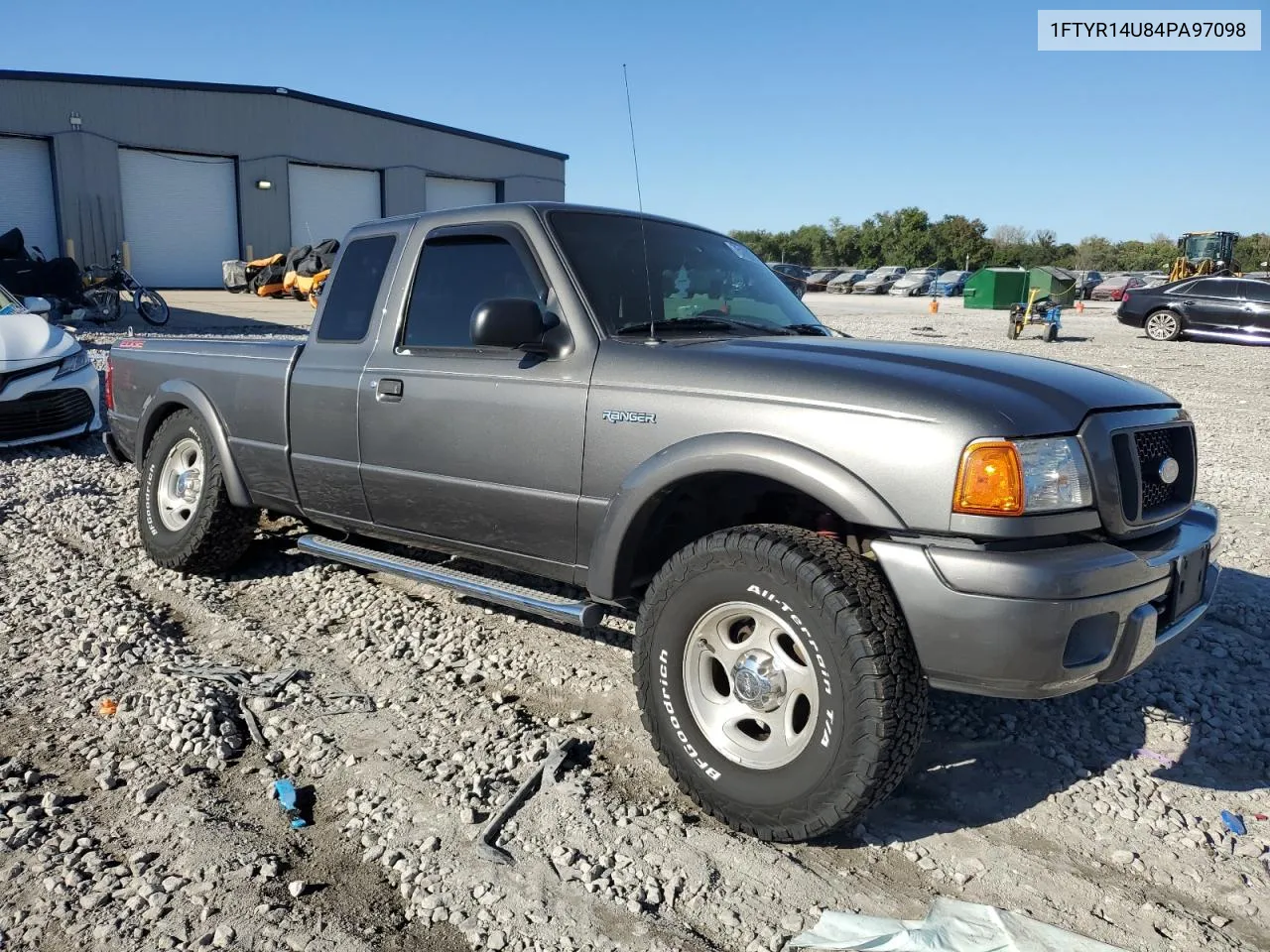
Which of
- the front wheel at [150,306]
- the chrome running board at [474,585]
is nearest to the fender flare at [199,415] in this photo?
the chrome running board at [474,585]

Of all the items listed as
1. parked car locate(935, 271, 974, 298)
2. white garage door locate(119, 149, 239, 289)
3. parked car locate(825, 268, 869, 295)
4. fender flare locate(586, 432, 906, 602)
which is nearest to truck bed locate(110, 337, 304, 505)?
fender flare locate(586, 432, 906, 602)

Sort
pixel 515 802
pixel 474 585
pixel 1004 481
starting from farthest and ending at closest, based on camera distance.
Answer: pixel 474 585 → pixel 515 802 → pixel 1004 481

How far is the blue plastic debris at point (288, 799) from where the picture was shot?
297cm

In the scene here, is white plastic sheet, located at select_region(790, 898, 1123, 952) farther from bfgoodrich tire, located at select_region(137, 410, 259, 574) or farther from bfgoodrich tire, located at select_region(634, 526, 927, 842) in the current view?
bfgoodrich tire, located at select_region(137, 410, 259, 574)

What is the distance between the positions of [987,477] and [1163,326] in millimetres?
22473

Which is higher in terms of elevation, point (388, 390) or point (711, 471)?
point (388, 390)

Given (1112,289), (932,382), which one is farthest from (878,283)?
(932,382)

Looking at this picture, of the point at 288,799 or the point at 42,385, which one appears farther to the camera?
the point at 42,385

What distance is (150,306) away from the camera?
64.2 feet

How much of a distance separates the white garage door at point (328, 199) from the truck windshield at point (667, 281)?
31.8 meters

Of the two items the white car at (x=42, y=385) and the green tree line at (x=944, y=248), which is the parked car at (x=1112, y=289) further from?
the white car at (x=42, y=385)

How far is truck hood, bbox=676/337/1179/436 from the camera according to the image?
9.09 ft

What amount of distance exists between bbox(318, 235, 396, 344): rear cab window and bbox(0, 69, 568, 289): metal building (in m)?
28.4

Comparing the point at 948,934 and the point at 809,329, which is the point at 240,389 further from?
the point at 948,934
